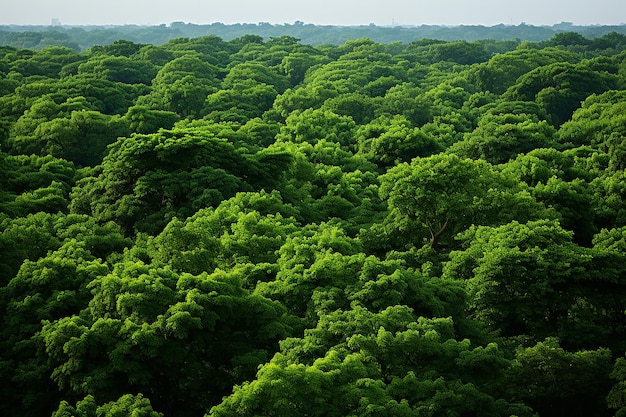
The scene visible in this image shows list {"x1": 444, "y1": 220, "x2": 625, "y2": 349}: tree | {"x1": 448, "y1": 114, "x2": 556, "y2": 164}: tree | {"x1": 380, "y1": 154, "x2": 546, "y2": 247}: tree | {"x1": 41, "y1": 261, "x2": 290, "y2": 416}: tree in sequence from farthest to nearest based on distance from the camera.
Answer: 1. {"x1": 448, "y1": 114, "x2": 556, "y2": 164}: tree
2. {"x1": 380, "y1": 154, "x2": 546, "y2": 247}: tree
3. {"x1": 444, "y1": 220, "x2": 625, "y2": 349}: tree
4. {"x1": 41, "y1": 261, "x2": 290, "y2": 416}: tree

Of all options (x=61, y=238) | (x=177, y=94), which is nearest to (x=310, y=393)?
(x=61, y=238)

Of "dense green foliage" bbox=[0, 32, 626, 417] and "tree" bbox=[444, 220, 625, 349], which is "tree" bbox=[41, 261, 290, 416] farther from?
"tree" bbox=[444, 220, 625, 349]

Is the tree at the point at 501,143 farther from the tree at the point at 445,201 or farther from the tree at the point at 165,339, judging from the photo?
the tree at the point at 165,339

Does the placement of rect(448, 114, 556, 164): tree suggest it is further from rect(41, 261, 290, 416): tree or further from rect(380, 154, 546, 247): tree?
rect(41, 261, 290, 416): tree

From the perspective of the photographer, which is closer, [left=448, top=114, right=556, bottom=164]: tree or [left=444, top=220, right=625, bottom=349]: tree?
[left=444, top=220, right=625, bottom=349]: tree

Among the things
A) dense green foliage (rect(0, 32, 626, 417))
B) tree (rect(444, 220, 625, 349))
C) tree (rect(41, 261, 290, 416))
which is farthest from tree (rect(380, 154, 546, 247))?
tree (rect(41, 261, 290, 416))

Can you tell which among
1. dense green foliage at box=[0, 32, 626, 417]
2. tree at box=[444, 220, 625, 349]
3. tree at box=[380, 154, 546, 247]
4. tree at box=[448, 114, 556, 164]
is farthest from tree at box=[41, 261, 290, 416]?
tree at box=[448, 114, 556, 164]

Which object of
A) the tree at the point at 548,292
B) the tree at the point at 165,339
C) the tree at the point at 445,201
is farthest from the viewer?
the tree at the point at 445,201

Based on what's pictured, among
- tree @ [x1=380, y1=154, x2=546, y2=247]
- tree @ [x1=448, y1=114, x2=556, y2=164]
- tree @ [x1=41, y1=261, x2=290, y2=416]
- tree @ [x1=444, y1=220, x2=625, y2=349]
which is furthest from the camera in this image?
tree @ [x1=448, y1=114, x2=556, y2=164]

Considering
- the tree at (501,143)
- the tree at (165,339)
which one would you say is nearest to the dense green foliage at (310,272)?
the tree at (165,339)
